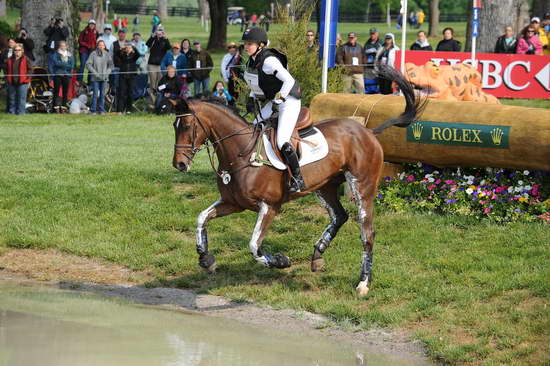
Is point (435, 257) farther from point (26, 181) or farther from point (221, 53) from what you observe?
point (221, 53)

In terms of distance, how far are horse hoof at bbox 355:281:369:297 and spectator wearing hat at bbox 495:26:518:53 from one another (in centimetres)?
1517

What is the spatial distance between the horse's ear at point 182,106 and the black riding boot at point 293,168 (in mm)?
1157

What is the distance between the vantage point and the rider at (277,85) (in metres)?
10.3

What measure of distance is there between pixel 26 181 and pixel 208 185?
10.1ft

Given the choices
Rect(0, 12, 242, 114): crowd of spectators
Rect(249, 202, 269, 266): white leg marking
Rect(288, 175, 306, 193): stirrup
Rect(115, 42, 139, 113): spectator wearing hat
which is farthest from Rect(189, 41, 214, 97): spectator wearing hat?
Rect(249, 202, 269, 266): white leg marking

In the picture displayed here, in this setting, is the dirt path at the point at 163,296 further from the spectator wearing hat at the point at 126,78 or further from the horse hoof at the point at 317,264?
the spectator wearing hat at the point at 126,78

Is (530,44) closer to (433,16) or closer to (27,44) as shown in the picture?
(27,44)

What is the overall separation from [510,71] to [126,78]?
10.2 m

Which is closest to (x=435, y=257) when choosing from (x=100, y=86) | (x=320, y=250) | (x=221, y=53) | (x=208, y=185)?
(x=320, y=250)

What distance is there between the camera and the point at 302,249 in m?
12.4

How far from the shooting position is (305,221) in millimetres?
13516

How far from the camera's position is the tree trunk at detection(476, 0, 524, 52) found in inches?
1046

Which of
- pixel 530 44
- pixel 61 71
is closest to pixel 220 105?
pixel 530 44

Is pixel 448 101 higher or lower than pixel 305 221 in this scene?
higher
